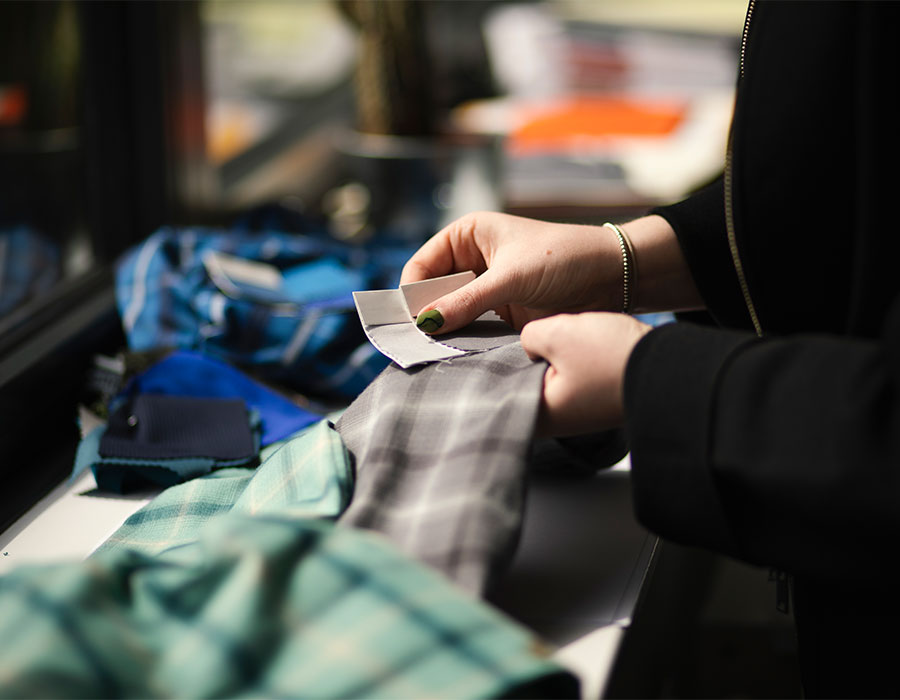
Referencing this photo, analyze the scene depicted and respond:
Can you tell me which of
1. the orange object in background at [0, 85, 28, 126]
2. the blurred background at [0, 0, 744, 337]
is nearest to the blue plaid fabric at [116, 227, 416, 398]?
the blurred background at [0, 0, 744, 337]

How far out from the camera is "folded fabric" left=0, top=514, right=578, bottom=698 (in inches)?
16.4

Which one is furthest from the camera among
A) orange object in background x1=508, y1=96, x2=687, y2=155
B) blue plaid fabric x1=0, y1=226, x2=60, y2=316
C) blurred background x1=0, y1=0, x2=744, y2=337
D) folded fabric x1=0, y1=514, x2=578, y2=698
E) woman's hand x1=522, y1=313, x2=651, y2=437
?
orange object in background x1=508, y1=96, x2=687, y2=155

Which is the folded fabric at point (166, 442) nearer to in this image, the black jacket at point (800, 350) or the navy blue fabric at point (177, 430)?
the navy blue fabric at point (177, 430)

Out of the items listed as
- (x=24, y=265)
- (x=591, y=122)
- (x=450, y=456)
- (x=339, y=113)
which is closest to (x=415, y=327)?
(x=450, y=456)

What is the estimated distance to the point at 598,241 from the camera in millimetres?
728

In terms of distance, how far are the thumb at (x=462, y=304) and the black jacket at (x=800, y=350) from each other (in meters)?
0.18

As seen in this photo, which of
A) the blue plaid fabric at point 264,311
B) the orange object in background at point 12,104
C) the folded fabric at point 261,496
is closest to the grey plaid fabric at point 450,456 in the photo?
the folded fabric at point 261,496

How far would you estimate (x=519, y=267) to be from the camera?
0.69 metres

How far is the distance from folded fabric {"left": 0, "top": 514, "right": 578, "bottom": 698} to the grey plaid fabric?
0.05 meters

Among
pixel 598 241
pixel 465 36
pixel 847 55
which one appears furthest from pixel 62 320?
pixel 465 36

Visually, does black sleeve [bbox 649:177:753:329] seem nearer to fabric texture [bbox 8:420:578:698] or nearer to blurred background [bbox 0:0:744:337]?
fabric texture [bbox 8:420:578:698]

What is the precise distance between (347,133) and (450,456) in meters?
1.39

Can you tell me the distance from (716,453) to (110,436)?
520 mm

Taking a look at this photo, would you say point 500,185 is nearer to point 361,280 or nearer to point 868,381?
point 361,280
